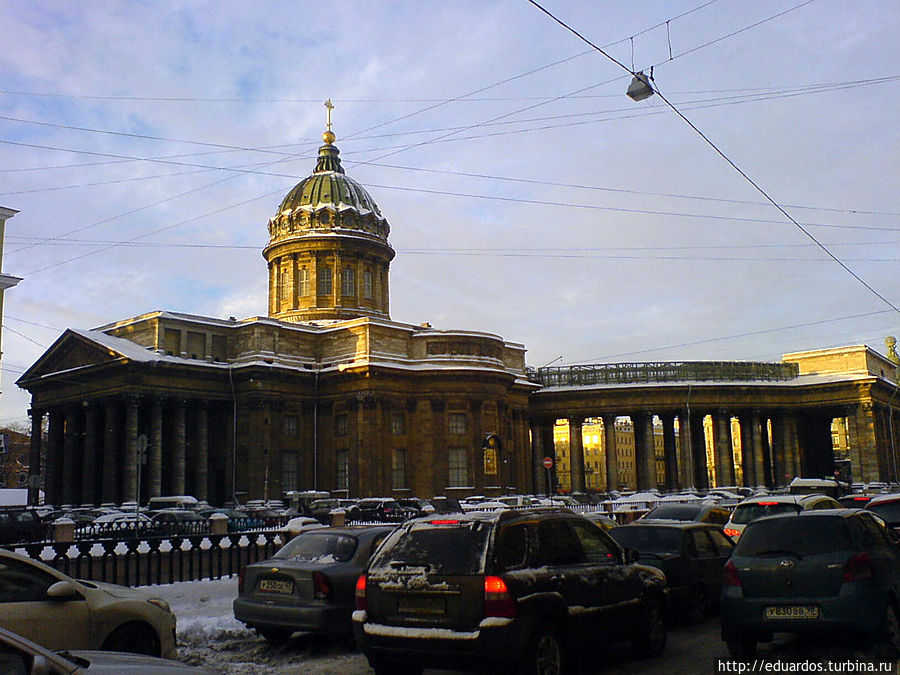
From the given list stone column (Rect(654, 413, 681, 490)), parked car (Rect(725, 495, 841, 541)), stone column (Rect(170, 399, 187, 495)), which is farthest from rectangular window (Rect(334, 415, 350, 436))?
parked car (Rect(725, 495, 841, 541))

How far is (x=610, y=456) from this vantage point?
216 feet

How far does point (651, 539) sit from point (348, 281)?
52.0 m

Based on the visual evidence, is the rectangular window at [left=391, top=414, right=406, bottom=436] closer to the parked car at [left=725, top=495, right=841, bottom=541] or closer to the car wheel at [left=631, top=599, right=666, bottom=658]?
the parked car at [left=725, top=495, right=841, bottom=541]

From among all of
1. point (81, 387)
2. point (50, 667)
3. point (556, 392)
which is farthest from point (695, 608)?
point (556, 392)

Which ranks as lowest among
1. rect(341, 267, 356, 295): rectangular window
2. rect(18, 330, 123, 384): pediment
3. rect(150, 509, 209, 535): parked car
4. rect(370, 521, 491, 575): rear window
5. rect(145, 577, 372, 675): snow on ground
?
rect(145, 577, 372, 675): snow on ground

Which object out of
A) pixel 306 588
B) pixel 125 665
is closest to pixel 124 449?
pixel 306 588

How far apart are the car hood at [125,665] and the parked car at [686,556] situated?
846cm

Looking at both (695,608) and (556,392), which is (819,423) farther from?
(695,608)

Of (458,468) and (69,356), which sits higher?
(69,356)

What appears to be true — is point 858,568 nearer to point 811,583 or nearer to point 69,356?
point 811,583

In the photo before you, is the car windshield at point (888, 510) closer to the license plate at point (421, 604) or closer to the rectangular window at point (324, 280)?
the license plate at point (421, 604)

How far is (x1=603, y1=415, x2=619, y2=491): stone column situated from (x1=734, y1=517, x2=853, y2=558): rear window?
2162 inches

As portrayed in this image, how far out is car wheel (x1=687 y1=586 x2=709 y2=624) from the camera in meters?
13.5

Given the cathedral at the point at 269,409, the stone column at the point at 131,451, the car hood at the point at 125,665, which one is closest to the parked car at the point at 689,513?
the car hood at the point at 125,665
